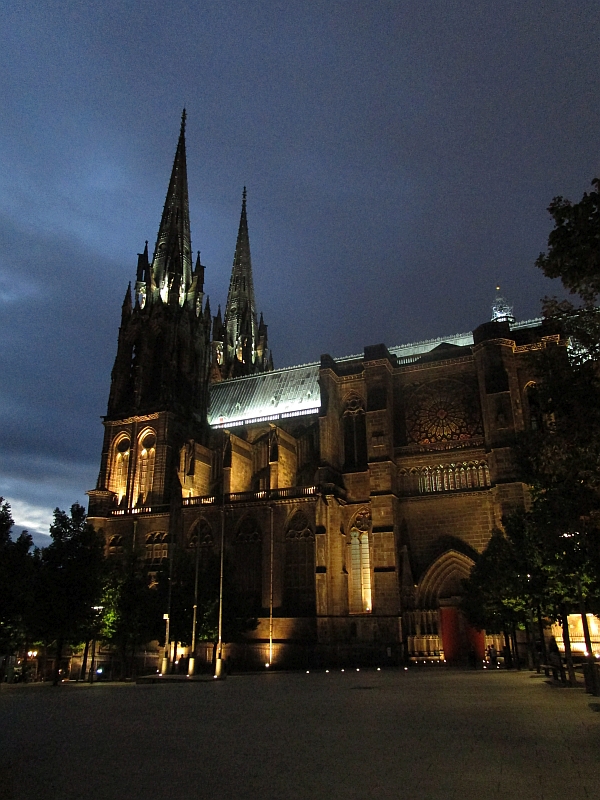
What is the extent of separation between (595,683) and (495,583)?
10.9 m

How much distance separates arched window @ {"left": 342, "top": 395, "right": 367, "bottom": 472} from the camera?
43.5 meters

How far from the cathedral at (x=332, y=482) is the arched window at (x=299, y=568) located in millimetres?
96

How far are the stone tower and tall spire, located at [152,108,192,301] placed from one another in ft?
36.4

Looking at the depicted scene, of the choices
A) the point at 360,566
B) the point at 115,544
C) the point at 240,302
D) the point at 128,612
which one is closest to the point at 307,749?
the point at 128,612

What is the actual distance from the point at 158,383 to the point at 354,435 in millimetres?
17655

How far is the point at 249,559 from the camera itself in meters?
41.3

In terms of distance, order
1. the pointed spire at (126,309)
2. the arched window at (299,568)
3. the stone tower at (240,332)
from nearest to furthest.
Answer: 1. the arched window at (299,568)
2. the pointed spire at (126,309)
3. the stone tower at (240,332)

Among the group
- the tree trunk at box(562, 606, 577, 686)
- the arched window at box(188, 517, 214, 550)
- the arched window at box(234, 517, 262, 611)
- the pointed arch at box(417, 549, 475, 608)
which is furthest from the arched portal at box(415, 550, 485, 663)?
the tree trunk at box(562, 606, 577, 686)

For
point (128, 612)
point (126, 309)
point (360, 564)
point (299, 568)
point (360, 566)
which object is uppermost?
point (126, 309)

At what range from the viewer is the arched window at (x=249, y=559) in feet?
133

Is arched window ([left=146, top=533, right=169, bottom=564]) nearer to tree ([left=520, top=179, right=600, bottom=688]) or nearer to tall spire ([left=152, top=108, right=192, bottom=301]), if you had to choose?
tall spire ([left=152, top=108, right=192, bottom=301])

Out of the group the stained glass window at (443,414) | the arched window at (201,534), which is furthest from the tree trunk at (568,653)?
the arched window at (201,534)

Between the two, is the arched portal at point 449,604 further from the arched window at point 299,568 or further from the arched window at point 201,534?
the arched window at point 201,534

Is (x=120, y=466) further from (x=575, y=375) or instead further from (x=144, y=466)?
(x=575, y=375)
